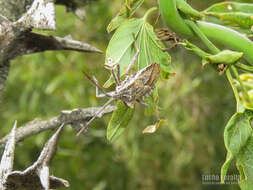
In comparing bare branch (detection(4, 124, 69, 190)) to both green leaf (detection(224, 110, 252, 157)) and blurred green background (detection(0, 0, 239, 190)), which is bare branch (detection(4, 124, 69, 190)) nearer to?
green leaf (detection(224, 110, 252, 157))

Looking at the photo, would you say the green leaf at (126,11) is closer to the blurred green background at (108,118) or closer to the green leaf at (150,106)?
the green leaf at (150,106)

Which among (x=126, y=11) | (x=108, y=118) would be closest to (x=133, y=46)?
(x=126, y=11)

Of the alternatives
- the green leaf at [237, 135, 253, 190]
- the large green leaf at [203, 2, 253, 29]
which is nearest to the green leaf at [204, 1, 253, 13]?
the large green leaf at [203, 2, 253, 29]

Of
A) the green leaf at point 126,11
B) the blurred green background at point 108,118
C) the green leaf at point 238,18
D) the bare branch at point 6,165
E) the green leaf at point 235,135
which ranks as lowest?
the blurred green background at point 108,118

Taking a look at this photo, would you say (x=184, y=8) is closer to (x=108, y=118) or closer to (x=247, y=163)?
(x=247, y=163)

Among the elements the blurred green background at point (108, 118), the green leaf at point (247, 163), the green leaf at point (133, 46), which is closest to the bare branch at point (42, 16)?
the green leaf at point (133, 46)

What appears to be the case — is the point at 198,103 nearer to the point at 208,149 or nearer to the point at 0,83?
the point at 208,149
